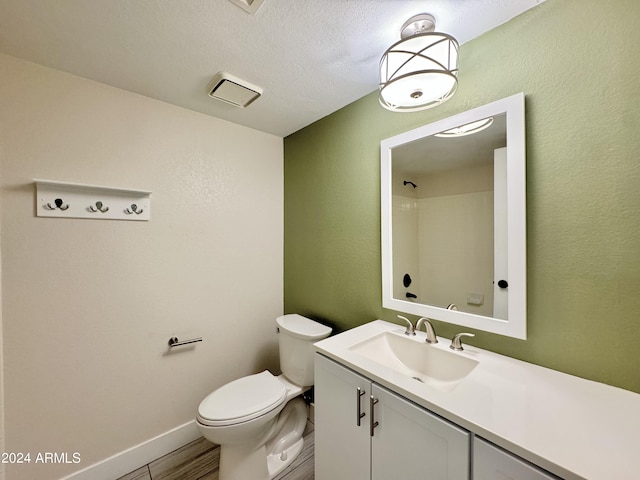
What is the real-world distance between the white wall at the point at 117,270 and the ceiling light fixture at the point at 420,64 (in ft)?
4.37

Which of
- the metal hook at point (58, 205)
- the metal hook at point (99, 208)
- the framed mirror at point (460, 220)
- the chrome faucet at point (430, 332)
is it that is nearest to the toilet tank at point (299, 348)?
the framed mirror at point (460, 220)

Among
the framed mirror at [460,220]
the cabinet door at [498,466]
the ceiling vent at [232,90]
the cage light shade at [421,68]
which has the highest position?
the ceiling vent at [232,90]

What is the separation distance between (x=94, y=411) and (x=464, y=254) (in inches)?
→ 87.7

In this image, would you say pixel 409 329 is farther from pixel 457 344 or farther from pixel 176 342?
pixel 176 342

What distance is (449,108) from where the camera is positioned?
122 centimetres

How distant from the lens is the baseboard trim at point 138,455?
1396 mm

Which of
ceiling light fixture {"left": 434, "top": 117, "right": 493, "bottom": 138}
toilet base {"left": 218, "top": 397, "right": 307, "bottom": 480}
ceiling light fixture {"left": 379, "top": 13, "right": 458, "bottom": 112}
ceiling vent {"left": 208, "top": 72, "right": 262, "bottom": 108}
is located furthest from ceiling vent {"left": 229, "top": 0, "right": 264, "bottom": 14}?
toilet base {"left": 218, "top": 397, "right": 307, "bottom": 480}

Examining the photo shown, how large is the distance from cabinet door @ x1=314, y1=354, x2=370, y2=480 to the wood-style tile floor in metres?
0.36

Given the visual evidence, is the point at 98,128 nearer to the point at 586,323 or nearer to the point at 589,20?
the point at 589,20

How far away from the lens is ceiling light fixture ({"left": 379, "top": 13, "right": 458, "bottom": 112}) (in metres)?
0.98

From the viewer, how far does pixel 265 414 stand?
1.32m

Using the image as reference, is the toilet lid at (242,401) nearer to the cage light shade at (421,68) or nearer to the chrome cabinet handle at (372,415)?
the chrome cabinet handle at (372,415)

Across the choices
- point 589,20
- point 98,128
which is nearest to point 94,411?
point 98,128

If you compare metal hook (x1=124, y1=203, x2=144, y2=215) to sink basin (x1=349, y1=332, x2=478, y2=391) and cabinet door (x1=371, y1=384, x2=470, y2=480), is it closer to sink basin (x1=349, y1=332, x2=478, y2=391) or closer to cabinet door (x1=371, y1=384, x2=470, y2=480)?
sink basin (x1=349, y1=332, x2=478, y2=391)
